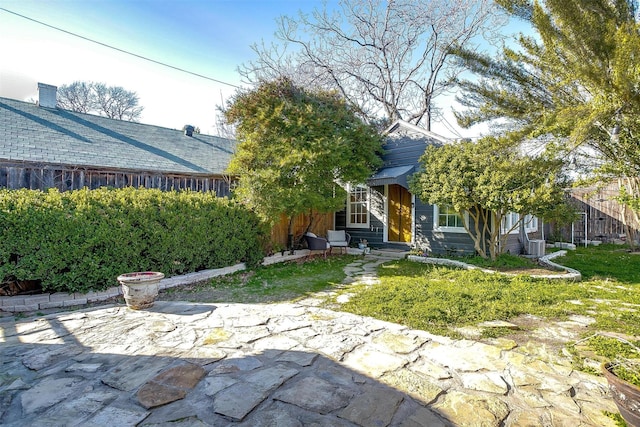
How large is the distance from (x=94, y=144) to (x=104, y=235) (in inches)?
215

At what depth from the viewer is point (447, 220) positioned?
989 cm

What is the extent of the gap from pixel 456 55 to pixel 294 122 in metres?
5.89

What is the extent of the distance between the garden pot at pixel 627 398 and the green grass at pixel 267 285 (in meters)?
4.21

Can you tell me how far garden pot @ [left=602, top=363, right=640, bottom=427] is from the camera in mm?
1831

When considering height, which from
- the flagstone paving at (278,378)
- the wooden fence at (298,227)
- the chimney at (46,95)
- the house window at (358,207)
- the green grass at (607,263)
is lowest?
the flagstone paving at (278,378)

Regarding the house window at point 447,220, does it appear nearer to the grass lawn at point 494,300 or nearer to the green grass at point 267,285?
the grass lawn at point 494,300

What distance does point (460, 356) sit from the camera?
10.6 feet

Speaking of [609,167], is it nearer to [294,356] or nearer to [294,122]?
[294,356]

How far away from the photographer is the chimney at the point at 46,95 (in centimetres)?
1029

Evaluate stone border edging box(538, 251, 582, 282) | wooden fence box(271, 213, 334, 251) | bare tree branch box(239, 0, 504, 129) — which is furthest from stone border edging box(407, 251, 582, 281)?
bare tree branch box(239, 0, 504, 129)

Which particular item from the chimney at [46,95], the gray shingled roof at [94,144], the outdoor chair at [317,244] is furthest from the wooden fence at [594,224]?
the chimney at [46,95]

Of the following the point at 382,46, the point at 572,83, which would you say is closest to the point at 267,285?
A: the point at 572,83

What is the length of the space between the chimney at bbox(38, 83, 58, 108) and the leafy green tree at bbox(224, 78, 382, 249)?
5491 millimetres

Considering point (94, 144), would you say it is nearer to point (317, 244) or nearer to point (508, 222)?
point (317, 244)
